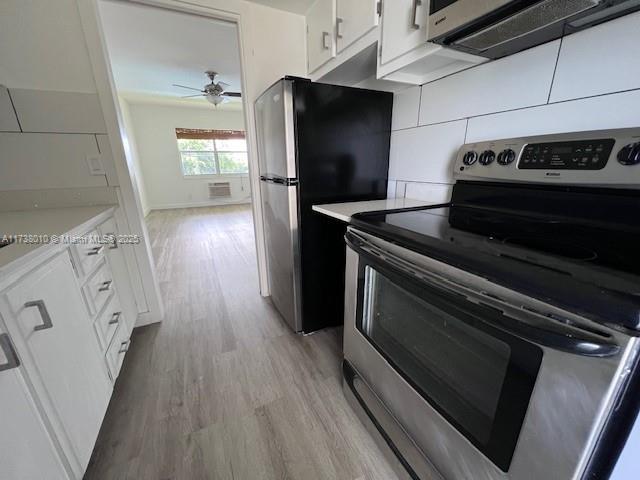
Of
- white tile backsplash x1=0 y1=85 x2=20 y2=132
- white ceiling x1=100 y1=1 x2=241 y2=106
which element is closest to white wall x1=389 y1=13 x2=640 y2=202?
white ceiling x1=100 y1=1 x2=241 y2=106

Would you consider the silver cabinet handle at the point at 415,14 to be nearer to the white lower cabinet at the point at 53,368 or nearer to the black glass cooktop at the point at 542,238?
the black glass cooktop at the point at 542,238

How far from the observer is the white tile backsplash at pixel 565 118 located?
28.1 inches

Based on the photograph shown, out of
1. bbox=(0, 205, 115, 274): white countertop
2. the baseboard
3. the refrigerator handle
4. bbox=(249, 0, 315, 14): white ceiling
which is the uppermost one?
bbox=(249, 0, 315, 14): white ceiling

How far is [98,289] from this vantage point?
1214 millimetres

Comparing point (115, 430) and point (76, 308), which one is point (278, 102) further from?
point (115, 430)

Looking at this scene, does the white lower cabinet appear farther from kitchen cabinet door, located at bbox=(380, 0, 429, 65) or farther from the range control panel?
the range control panel

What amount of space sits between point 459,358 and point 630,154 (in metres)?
0.69

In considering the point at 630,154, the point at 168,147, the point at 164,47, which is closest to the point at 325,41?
the point at 630,154

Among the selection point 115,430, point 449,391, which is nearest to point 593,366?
point 449,391

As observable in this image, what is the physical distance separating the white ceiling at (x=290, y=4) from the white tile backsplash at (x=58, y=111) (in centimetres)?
122

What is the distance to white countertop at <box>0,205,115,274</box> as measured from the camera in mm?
728

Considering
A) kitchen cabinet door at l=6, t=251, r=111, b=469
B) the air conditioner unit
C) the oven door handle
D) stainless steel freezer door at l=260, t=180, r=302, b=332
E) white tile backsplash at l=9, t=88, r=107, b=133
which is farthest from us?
Result: the air conditioner unit

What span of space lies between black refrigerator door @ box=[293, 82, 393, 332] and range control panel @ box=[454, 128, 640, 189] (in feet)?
2.04

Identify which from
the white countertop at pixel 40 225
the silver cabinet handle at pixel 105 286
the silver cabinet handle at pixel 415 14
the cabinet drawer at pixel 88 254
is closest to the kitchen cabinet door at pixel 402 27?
the silver cabinet handle at pixel 415 14
